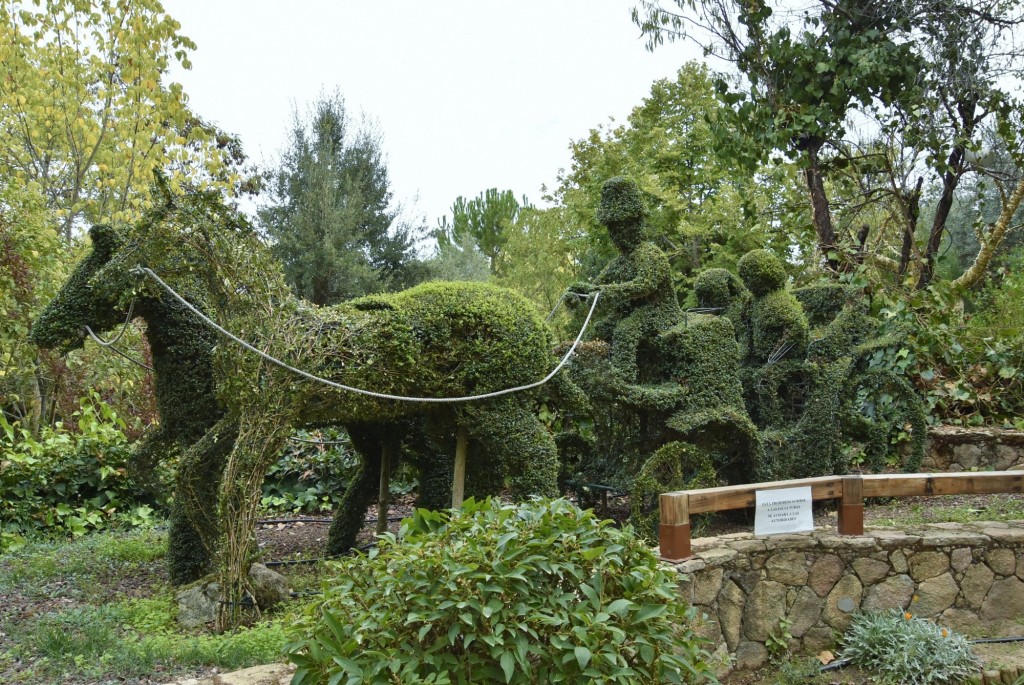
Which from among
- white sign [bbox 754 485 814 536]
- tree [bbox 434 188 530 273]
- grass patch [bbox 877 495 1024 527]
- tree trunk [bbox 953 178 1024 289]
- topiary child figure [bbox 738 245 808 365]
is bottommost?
grass patch [bbox 877 495 1024 527]

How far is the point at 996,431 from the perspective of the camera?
9711 mm

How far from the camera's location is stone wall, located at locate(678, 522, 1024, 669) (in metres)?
5.07

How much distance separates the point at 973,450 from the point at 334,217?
16.8m

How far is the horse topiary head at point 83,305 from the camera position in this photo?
5805 millimetres

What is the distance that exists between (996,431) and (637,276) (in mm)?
5324

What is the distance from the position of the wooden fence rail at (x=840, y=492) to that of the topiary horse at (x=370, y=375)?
1495 mm

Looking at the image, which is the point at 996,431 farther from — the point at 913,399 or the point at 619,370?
the point at 619,370

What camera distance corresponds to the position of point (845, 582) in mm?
5422

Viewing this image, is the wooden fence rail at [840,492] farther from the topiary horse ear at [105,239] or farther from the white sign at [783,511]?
the topiary horse ear at [105,239]

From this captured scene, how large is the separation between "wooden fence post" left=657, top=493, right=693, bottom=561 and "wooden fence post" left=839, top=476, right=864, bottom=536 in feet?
4.37

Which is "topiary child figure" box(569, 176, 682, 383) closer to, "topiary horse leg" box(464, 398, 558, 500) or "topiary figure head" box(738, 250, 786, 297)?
"topiary figure head" box(738, 250, 786, 297)

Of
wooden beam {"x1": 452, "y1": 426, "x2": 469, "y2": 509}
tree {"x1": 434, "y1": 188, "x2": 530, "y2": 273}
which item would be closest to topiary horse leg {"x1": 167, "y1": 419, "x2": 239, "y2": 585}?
wooden beam {"x1": 452, "y1": 426, "x2": 469, "y2": 509}

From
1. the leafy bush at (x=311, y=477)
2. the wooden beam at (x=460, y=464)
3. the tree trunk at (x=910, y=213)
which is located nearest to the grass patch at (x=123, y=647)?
the wooden beam at (x=460, y=464)

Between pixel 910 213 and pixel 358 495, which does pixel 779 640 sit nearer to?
pixel 358 495
